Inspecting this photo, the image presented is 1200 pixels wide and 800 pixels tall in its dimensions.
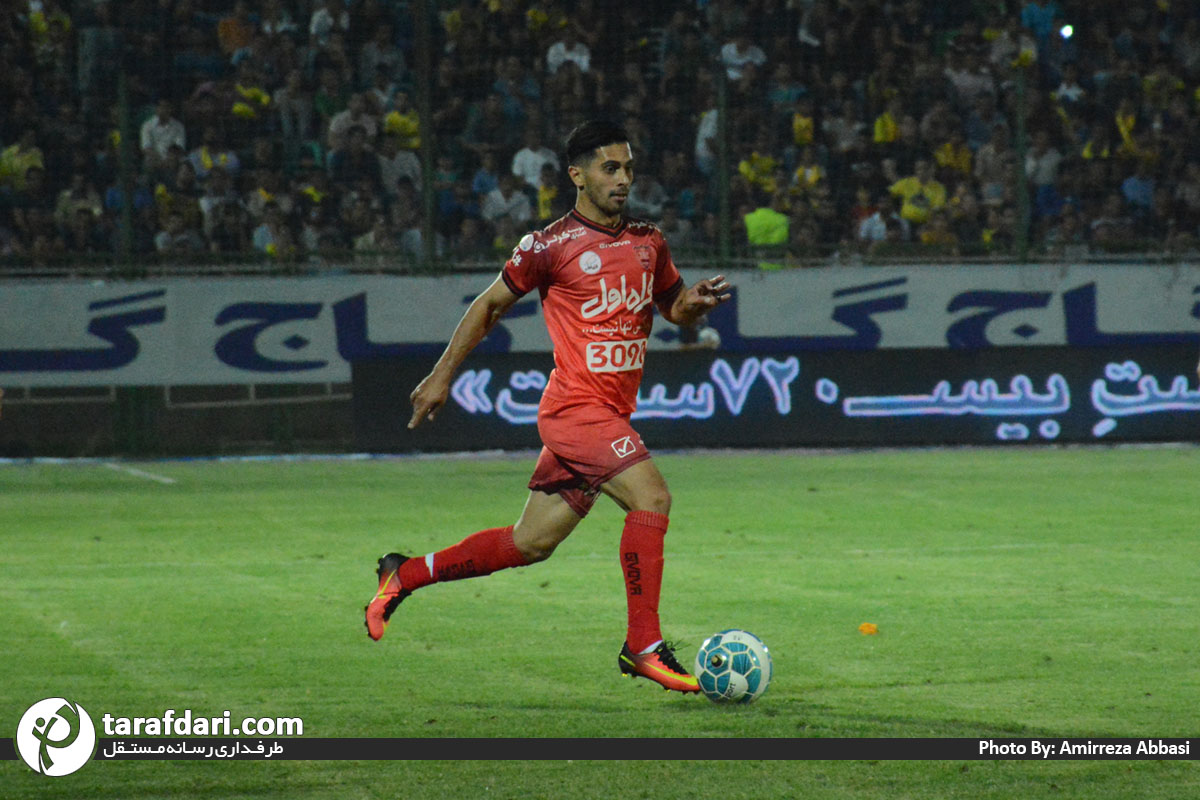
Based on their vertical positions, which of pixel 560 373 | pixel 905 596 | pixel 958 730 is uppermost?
pixel 560 373

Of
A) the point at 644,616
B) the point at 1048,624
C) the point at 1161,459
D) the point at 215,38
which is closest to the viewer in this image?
the point at 644,616

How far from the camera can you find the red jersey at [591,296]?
6.45 meters

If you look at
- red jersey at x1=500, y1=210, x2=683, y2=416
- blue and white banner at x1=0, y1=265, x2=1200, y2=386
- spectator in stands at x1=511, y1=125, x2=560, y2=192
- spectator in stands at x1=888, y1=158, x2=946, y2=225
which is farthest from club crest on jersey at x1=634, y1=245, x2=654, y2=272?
spectator in stands at x1=888, y1=158, x2=946, y2=225

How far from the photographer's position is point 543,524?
6508 millimetres

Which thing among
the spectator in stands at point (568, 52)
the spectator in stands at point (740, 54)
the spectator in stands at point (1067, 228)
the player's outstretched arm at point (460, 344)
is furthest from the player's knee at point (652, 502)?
the spectator in stands at point (568, 52)

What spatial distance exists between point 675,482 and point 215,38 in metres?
8.40

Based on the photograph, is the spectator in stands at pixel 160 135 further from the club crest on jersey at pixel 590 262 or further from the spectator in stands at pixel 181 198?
the club crest on jersey at pixel 590 262

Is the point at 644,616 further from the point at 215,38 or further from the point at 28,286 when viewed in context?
the point at 215,38

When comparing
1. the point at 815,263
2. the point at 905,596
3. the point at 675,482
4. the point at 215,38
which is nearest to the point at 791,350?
the point at 815,263

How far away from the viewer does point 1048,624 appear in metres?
7.49

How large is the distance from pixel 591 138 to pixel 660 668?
2.08 metres

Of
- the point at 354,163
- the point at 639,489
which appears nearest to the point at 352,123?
the point at 354,163

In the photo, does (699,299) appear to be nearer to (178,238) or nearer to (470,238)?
(470,238)
